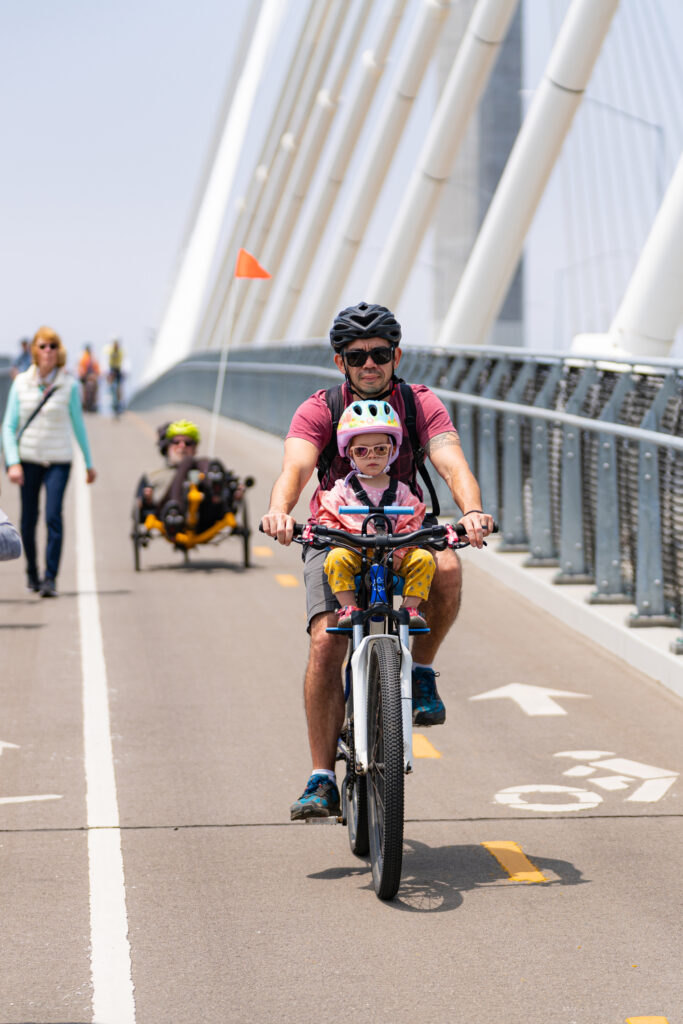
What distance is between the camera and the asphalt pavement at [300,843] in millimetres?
5387

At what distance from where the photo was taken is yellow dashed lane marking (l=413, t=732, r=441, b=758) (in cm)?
857

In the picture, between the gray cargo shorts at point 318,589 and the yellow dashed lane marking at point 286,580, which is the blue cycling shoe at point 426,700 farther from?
the yellow dashed lane marking at point 286,580

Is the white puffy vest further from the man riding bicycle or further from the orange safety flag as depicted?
the man riding bicycle

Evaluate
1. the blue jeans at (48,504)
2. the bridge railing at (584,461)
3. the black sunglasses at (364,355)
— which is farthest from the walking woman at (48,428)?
the black sunglasses at (364,355)

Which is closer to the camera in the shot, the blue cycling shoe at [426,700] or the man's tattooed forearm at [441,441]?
the blue cycling shoe at [426,700]

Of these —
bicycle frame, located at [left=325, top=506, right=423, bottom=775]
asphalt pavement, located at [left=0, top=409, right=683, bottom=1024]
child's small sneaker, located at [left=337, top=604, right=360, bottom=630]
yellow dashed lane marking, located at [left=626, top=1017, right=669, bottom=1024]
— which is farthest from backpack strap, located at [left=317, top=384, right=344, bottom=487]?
yellow dashed lane marking, located at [left=626, top=1017, right=669, bottom=1024]

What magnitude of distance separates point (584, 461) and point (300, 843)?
6.00 m

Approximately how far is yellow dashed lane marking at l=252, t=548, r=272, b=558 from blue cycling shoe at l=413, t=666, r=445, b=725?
31.8ft

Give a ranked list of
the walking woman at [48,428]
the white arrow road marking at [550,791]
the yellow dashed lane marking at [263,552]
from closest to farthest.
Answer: the white arrow road marking at [550,791] < the walking woman at [48,428] < the yellow dashed lane marking at [263,552]

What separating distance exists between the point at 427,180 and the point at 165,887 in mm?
23624

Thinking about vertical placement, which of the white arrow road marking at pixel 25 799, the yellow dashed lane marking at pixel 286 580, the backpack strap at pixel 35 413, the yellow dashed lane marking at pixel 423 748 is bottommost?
the white arrow road marking at pixel 25 799

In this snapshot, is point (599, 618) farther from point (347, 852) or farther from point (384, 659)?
point (384, 659)

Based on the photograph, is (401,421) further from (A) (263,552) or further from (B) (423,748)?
(A) (263,552)

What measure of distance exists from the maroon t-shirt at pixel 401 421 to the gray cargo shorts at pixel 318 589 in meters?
0.19
